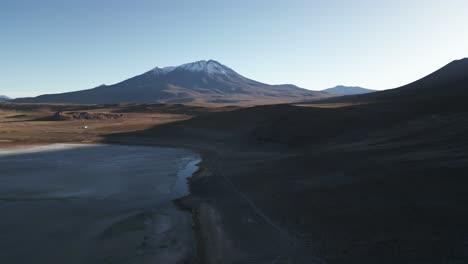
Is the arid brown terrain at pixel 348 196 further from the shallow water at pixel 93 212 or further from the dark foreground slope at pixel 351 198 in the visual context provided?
the shallow water at pixel 93 212

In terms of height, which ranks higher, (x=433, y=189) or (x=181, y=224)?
(x=433, y=189)

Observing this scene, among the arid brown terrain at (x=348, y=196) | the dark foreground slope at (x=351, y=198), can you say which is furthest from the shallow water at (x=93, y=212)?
the dark foreground slope at (x=351, y=198)

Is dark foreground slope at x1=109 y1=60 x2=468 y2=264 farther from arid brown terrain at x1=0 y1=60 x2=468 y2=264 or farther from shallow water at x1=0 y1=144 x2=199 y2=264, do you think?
shallow water at x1=0 y1=144 x2=199 y2=264

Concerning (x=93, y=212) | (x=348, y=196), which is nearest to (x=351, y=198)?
(x=348, y=196)

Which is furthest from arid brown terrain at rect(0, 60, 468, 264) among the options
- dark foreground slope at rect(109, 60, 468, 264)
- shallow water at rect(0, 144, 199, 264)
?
shallow water at rect(0, 144, 199, 264)

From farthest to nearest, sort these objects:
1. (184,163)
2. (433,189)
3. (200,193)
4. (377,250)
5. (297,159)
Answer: (184,163), (297,159), (200,193), (433,189), (377,250)

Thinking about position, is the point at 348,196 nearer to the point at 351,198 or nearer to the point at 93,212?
the point at 351,198

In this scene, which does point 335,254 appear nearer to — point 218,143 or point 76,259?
point 76,259

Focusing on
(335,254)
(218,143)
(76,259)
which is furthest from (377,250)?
(218,143)
